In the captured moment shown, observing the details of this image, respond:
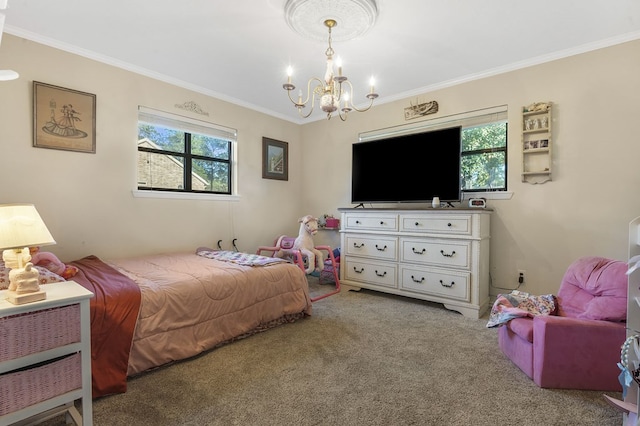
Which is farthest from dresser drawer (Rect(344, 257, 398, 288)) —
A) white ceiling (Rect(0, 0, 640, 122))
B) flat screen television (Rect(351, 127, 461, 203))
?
white ceiling (Rect(0, 0, 640, 122))

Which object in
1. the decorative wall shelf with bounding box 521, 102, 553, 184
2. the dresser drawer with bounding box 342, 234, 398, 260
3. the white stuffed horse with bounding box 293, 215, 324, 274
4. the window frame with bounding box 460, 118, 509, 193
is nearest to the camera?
the decorative wall shelf with bounding box 521, 102, 553, 184

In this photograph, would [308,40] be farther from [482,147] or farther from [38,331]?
[38,331]

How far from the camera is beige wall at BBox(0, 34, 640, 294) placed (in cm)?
254

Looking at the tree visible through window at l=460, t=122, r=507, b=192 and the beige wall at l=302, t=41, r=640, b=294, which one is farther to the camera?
the tree visible through window at l=460, t=122, r=507, b=192

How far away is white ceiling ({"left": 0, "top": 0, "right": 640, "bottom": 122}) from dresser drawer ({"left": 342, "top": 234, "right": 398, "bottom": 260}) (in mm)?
1792

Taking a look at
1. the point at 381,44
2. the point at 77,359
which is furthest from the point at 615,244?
the point at 77,359

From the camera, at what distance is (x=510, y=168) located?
10.1ft

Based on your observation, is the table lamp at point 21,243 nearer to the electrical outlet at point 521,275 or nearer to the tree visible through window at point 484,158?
the tree visible through window at point 484,158

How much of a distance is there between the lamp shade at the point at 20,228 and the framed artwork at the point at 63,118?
5.68ft

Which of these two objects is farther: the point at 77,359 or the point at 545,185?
the point at 545,185

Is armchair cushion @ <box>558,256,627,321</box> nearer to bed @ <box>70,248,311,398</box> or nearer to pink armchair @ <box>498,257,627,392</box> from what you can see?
pink armchair @ <box>498,257,627,392</box>

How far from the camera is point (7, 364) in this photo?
118cm

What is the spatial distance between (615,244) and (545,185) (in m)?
0.72

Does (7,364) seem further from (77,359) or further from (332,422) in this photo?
(332,422)
